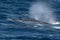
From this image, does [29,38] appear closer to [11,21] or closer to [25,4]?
[11,21]

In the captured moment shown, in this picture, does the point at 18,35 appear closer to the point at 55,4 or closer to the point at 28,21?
the point at 28,21

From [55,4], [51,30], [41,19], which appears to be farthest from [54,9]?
[51,30]

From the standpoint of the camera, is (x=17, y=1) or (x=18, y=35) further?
(x=17, y=1)

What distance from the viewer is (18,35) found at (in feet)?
99.8

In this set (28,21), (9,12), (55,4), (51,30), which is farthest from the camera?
(55,4)

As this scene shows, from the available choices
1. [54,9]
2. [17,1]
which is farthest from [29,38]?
[17,1]

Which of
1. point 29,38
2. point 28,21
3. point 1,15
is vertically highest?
point 1,15

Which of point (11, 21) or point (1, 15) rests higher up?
point (1, 15)

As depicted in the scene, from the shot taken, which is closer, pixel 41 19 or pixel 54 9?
pixel 41 19

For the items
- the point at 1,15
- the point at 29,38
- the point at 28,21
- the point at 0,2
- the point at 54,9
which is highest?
the point at 0,2

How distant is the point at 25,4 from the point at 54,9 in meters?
5.07

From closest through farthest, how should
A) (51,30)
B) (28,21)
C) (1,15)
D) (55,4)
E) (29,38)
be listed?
1. (29,38)
2. (51,30)
3. (28,21)
4. (1,15)
5. (55,4)

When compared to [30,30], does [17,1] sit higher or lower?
higher

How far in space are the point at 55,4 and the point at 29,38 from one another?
22.0 meters
